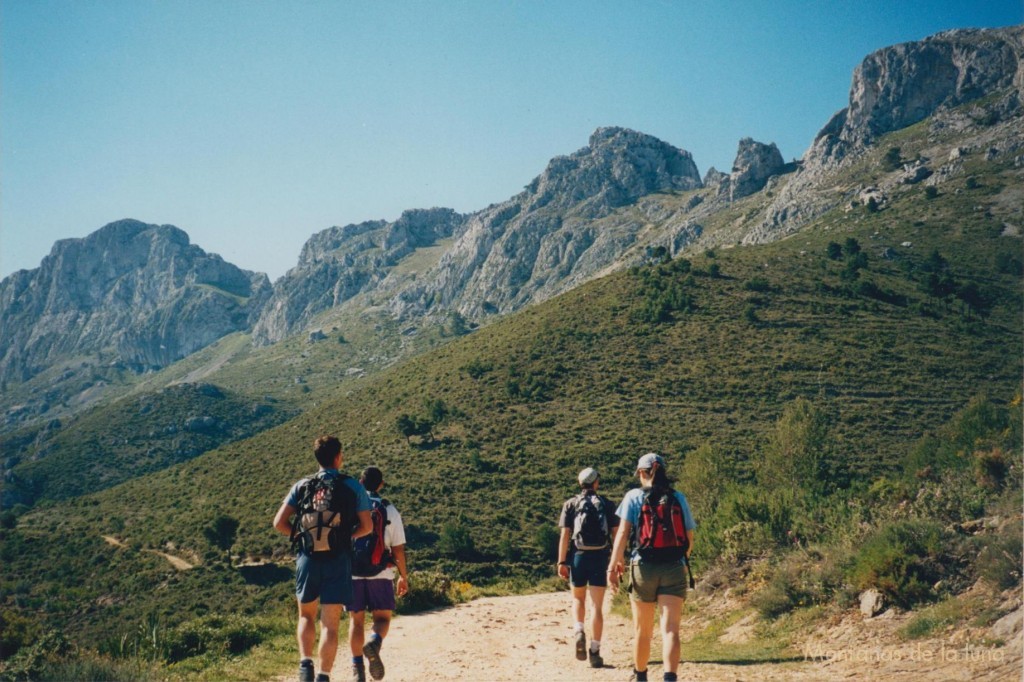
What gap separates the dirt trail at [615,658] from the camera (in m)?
6.64

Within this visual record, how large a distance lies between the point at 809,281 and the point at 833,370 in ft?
61.2

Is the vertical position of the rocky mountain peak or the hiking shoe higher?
the rocky mountain peak

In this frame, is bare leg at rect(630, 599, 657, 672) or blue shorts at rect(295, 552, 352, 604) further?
bare leg at rect(630, 599, 657, 672)

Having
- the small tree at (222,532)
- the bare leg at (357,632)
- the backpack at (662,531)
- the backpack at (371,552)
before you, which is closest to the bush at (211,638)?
the bare leg at (357,632)

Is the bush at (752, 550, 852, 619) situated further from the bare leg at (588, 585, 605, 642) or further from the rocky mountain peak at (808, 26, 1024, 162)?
the rocky mountain peak at (808, 26, 1024, 162)

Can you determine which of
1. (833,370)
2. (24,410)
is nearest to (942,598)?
(833,370)

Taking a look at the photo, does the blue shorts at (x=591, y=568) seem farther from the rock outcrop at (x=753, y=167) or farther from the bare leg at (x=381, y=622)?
the rock outcrop at (x=753, y=167)

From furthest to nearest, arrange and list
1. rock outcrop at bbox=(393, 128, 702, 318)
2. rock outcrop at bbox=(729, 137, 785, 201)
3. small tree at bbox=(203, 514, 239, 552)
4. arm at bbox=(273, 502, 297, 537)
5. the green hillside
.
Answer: rock outcrop at bbox=(393, 128, 702, 318) → rock outcrop at bbox=(729, 137, 785, 201) → small tree at bbox=(203, 514, 239, 552) → the green hillside → arm at bbox=(273, 502, 297, 537)

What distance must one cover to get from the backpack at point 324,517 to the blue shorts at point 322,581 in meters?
0.09

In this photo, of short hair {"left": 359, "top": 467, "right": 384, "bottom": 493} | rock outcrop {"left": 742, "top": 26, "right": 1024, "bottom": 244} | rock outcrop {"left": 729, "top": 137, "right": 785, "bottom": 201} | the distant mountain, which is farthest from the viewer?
rock outcrop {"left": 729, "top": 137, "right": 785, "bottom": 201}

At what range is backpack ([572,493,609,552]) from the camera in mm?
7797

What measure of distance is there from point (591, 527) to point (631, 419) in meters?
37.4

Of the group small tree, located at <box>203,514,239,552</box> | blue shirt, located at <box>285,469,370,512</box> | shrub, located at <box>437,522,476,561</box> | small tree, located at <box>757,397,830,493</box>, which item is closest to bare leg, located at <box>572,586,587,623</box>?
blue shirt, located at <box>285,469,370,512</box>

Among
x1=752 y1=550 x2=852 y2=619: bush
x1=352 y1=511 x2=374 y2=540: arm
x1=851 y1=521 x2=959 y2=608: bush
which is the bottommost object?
x1=752 y1=550 x2=852 y2=619: bush
